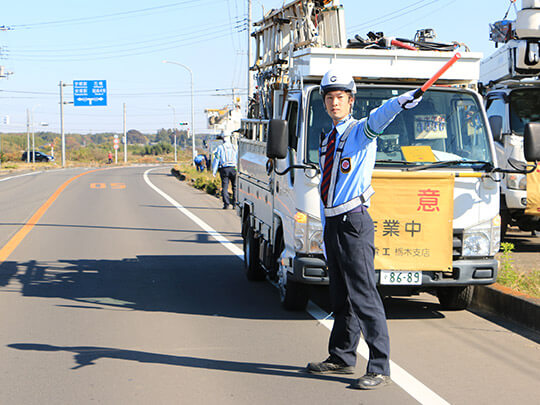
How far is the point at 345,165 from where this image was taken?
5211mm

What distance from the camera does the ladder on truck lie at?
8758 mm

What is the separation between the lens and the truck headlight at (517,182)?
11922 mm

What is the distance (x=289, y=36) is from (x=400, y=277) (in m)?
4.09

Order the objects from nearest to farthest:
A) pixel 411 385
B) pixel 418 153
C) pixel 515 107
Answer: pixel 411 385 < pixel 418 153 < pixel 515 107

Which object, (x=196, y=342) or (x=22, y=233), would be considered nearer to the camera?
(x=196, y=342)

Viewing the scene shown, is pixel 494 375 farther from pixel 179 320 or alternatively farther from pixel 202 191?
pixel 202 191

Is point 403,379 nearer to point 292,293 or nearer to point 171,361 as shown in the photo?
point 171,361

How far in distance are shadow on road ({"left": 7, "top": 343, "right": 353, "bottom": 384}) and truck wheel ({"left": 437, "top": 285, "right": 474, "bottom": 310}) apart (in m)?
2.64

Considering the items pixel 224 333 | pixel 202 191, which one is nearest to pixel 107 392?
pixel 224 333

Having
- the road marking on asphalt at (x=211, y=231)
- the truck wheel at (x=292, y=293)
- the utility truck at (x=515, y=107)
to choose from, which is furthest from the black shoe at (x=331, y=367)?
the utility truck at (x=515, y=107)

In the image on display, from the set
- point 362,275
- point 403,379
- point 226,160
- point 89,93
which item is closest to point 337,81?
point 362,275

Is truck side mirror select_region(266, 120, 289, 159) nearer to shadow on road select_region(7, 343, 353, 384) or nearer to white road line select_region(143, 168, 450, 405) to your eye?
white road line select_region(143, 168, 450, 405)

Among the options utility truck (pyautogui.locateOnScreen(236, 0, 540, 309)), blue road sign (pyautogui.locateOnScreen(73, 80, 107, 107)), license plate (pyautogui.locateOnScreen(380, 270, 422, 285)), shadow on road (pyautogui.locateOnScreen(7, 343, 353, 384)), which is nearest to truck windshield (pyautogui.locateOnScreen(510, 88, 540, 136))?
utility truck (pyautogui.locateOnScreen(236, 0, 540, 309))

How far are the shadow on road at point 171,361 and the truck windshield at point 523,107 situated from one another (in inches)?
300
